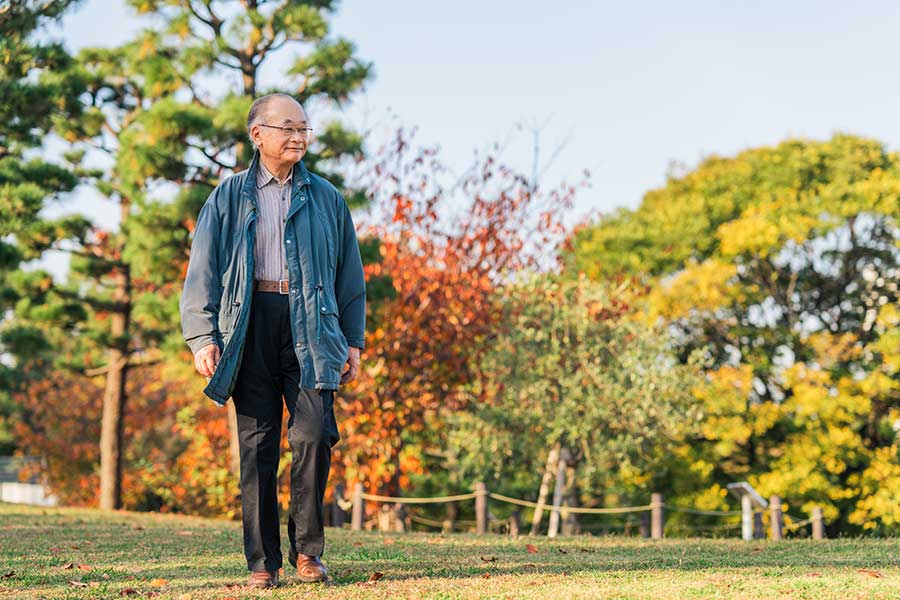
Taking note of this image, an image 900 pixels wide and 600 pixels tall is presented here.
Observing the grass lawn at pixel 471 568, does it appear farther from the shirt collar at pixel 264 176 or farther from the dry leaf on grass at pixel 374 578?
the shirt collar at pixel 264 176

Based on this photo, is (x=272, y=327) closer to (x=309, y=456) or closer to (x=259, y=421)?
(x=259, y=421)

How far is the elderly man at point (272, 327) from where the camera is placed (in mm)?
3828

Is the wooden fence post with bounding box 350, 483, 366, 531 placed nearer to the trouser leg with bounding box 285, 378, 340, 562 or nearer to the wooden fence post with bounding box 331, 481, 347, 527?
the wooden fence post with bounding box 331, 481, 347, 527

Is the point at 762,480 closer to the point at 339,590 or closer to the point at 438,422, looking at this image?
the point at 438,422

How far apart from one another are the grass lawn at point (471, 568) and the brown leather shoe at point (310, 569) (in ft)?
0.14

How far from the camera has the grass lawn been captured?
3654mm

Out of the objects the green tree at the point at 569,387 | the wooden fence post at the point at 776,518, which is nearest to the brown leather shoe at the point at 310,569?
the wooden fence post at the point at 776,518

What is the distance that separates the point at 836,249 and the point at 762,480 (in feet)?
15.8

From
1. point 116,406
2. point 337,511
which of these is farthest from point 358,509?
point 116,406

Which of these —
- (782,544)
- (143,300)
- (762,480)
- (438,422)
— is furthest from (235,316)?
(762,480)

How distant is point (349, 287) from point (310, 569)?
1.03 metres

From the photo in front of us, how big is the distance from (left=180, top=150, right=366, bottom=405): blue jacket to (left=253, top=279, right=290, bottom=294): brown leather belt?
4 centimetres

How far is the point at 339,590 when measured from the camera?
3.67 meters

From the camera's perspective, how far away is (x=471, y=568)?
4.31 m
